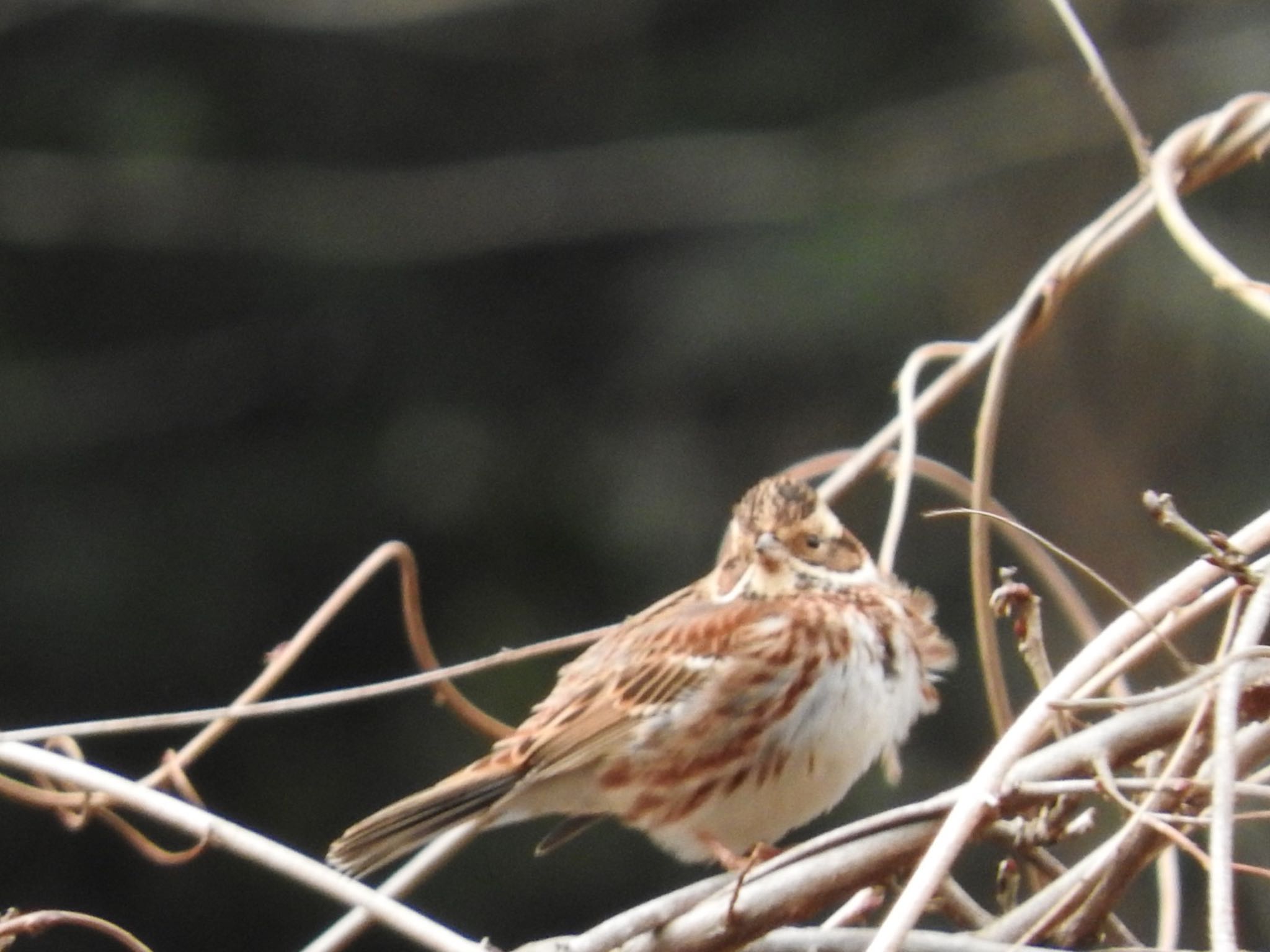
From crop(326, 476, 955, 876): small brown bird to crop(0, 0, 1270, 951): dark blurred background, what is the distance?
2.34 m

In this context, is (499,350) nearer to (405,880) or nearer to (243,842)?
(405,880)

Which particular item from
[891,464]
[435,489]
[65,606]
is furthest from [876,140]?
[891,464]

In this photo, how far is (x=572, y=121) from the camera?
18.9 feet

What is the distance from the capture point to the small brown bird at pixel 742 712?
2447mm

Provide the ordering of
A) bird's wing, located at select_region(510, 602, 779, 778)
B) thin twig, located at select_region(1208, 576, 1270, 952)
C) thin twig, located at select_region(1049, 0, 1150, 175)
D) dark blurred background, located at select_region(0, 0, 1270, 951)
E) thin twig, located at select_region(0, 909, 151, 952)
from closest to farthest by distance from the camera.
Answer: thin twig, located at select_region(1208, 576, 1270, 952) → thin twig, located at select_region(0, 909, 151, 952) → thin twig, located at select_region(1049, 0, 1150, 175) → bird's wing, located at select_region(510, 602, 779, 778) → dark blurred background, located at select_region(0, 0, 1270, 951)

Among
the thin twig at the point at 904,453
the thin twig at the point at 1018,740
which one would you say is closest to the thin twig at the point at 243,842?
the thin twig at the point at 1018,740

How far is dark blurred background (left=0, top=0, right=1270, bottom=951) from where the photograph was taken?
515 cm

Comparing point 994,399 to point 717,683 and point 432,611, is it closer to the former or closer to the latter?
point 717,683

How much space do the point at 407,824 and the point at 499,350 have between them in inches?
128

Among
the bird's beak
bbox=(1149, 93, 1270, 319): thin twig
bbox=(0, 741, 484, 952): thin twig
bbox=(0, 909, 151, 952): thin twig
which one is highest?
bbox=(1149, 93, 1270, 319): thin twig

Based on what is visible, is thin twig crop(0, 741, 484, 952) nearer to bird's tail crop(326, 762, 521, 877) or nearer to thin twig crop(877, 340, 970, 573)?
bird's tail crop(326, 762, 521, 877)

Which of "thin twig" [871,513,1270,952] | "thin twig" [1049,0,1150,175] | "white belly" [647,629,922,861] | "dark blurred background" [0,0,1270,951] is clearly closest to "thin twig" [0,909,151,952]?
"thin twig" [871,513,1270,952]

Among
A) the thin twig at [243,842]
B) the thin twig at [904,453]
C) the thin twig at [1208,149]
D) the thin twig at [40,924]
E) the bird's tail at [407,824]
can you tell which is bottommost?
the bird's tail at [407,824]

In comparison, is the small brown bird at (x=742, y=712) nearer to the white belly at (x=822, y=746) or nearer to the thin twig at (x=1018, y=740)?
the white belly at (x=822, y=746)
